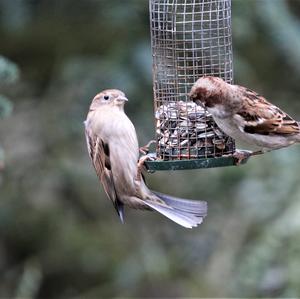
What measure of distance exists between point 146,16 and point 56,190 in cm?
186

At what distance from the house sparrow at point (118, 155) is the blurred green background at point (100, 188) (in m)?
0.88

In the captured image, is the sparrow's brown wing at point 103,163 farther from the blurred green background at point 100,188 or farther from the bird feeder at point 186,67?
the blurred green background at point 100,188

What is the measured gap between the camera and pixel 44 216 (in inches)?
347

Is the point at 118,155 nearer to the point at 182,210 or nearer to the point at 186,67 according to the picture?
the point at 182,210

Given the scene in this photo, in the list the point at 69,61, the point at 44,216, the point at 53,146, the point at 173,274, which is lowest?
the point at 173,274

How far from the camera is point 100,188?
348 inches

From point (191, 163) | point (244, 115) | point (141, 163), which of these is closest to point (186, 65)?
point (244, 115)

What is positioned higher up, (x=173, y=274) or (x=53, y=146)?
(x=53, y=146)

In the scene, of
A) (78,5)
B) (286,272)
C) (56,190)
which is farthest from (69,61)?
(286,272)

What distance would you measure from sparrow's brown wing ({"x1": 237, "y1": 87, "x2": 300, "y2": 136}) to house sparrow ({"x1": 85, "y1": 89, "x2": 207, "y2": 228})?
65 centimetres

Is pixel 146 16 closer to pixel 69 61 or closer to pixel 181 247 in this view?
pixel 69 61

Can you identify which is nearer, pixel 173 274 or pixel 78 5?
pixel 78 5

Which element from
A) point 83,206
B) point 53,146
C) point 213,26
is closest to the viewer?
point 213,26

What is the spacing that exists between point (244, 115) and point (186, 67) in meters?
0.61
